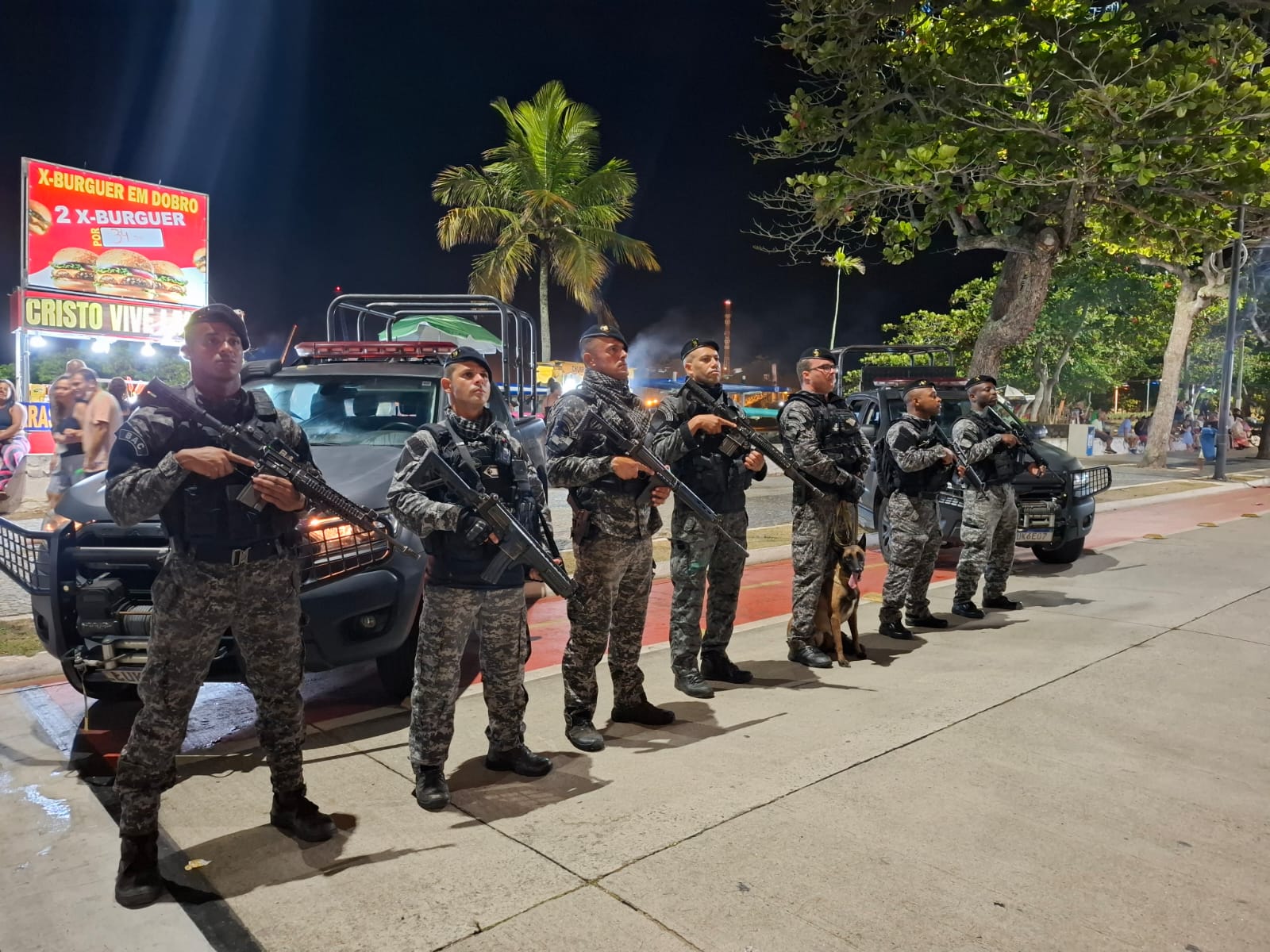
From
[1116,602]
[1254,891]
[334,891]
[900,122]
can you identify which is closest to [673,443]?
[334,891]

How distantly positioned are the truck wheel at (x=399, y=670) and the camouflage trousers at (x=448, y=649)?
103 cm

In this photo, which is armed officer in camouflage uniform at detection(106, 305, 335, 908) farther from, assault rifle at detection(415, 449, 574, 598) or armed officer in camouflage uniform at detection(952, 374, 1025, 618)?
armed officer in camouflage uniform at detection(952, 374, 1025, 618)

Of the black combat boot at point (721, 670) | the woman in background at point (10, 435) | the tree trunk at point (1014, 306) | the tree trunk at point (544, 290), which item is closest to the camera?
the black combat boot at point (721, 670)

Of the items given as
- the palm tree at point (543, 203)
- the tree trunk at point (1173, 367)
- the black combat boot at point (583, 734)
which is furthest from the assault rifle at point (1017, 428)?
the tree trunk at point (1173, 367)

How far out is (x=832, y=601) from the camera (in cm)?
541

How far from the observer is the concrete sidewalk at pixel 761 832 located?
2.62m

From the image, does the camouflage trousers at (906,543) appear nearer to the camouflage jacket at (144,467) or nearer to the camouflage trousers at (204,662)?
the camouflage trousers at (204,662)

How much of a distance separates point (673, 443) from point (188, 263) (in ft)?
103

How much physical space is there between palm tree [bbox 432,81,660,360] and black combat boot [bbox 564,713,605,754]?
1704 cm

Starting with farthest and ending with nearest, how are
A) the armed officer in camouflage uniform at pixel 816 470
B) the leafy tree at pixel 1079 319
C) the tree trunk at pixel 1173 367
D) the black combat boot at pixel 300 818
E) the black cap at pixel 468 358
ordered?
the leafy tree at pixel 1079 319 < the tree trunk at pixel 1173 367 < the armed officer in camouflage uniform at pixel 816 470 < the black cap at pixel 468 358 < the black combat boot at pixel 300 818

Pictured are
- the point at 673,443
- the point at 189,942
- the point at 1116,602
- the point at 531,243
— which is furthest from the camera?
the point at 531,243

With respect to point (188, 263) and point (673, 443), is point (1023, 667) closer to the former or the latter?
point (673, 443)

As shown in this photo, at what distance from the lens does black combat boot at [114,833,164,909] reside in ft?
9.00

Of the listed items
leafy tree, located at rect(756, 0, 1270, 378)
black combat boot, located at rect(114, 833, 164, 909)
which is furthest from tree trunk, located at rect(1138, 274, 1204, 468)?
black combat boot, located at rect(114, 833, 164, 909)
